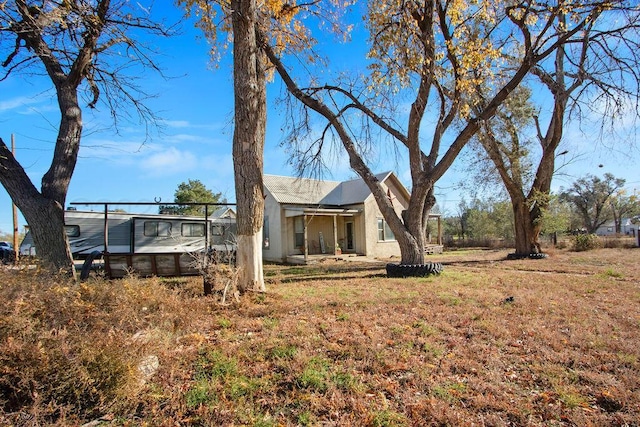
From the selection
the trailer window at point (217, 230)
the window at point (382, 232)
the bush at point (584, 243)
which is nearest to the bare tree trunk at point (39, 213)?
the trailer window at point (217, 230)

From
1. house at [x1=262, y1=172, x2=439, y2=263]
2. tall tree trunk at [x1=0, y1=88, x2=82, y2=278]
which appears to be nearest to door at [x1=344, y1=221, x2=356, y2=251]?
house at [x1=262, y1=172, x2=439, y2=263]

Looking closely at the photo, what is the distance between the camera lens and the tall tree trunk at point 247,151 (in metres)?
7.12

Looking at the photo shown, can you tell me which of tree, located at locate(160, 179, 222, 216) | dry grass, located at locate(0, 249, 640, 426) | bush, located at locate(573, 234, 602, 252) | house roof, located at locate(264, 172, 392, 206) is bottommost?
dry grass, located at locate(0, 249, 640, 426)

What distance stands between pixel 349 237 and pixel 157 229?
1023cm

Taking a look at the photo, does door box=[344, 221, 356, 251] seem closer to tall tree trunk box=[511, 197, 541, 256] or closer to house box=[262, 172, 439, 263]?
house box=[262, 172, 439, 263]

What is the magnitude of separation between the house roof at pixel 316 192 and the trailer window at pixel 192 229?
14.2 feet

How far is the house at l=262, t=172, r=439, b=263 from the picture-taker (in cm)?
1820

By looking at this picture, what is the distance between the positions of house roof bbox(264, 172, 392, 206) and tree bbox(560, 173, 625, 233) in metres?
34.1

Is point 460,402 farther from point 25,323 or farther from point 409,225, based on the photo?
point 409,225


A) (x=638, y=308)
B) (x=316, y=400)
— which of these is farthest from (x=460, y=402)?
(x=638, y=308)

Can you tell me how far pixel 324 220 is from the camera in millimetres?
20078

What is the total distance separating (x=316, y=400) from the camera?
3.05 meters

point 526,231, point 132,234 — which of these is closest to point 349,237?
point 526,231

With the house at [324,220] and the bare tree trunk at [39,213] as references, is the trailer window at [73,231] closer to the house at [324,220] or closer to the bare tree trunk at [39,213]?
the bare tree trunk at [39,213]
